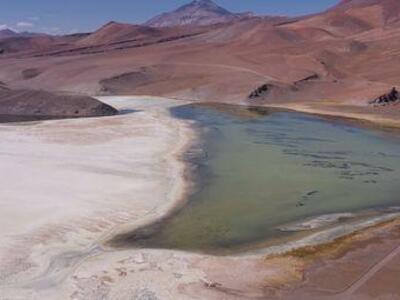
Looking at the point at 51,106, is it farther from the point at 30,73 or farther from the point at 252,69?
the point at 30,73

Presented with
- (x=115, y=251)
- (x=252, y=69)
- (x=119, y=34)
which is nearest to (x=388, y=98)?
(x=252, y=69)

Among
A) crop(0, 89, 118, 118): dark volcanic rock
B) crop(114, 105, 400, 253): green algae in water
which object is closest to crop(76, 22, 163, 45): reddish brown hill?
crop(0, 89, 118, 118): dark volcanic rock

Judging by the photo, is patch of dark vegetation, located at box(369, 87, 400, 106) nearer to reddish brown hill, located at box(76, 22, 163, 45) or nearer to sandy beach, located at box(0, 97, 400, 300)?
sandy beach, located at box(0, 97, 400, 300)

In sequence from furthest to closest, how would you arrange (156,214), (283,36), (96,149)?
(283,36) < (96,149) < (156,214)

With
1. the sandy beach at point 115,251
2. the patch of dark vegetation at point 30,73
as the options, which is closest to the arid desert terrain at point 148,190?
the sandy beach at point 115,251

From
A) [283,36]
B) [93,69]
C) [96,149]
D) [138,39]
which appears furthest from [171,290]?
[138,39]

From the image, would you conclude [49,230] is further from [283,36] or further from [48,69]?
[283,36]
